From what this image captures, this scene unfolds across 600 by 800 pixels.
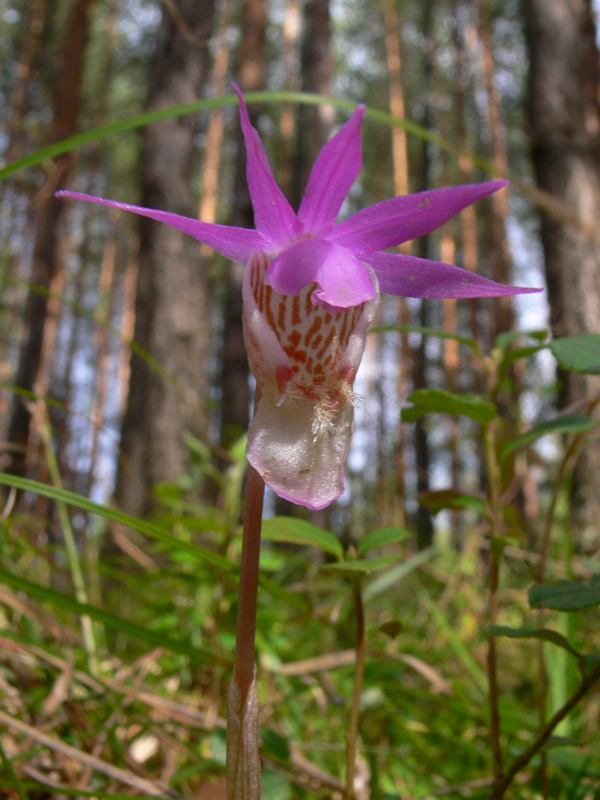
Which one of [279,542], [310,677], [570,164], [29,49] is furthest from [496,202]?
[310,677]

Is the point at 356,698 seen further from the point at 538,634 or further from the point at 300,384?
the point at 300,384

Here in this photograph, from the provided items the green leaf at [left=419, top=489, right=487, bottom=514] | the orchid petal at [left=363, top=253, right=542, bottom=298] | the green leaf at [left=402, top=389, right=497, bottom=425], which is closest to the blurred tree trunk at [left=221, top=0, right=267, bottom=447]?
the green leaf at [left=419, top=489, right=487, bottom=514]

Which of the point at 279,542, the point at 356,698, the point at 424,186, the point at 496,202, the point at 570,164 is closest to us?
the point at 356,698

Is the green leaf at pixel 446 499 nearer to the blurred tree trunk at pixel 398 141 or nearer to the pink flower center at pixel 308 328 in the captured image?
the pink flower center at pixel 308 328

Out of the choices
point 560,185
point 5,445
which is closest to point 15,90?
point 560,185

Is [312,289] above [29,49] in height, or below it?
below

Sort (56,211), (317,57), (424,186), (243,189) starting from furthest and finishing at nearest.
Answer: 1. (424,186)
2. (317,57)
3. (56,211)
4. (243,189)

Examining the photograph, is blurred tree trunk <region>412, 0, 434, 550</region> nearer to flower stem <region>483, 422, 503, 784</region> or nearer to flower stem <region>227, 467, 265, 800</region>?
flower stem <region>483, 422, 503, 784</region>
